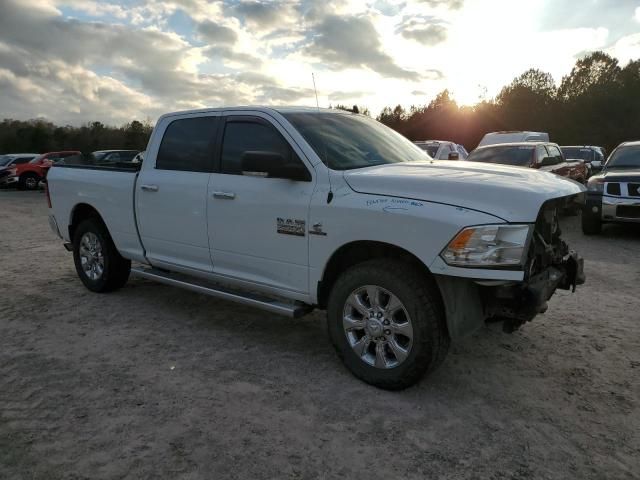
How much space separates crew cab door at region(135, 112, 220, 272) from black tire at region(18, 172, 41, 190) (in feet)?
73.0

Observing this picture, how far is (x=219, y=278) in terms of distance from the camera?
4461mm

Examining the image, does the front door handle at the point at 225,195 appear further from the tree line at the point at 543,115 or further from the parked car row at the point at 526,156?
the tree line at the point at 543,115

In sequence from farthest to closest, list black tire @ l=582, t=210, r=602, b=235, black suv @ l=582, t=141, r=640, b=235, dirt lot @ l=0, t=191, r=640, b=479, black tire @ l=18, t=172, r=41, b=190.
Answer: black tire @ l=18, t=172, r=41, b=190 < black tire @ l=582, t=210, r=602, b=235 < black suv @ l=582, t=141, r=640, b=235 < dirt lot @ l=0, t=191, r=640, b=479

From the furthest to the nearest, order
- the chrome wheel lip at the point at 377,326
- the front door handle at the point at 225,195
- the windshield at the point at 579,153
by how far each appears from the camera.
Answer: the windshield at the point at 579,153 → the front door handle at the point at 225,195 → the chrome wheel lip at the point at 377,326

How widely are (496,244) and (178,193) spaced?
284 centimetres

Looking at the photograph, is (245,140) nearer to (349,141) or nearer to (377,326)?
(349,141)

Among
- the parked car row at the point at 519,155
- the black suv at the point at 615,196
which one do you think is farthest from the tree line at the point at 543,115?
the black suv at the point at 615,196

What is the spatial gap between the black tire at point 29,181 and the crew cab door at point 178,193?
22235mm

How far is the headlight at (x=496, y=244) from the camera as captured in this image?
295cm

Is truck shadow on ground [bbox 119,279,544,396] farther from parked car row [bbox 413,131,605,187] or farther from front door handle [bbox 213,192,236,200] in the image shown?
parked car row [bbox 413,131,605,187]

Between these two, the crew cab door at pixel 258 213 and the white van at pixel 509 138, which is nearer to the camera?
the crew cab door at pixel 258 213

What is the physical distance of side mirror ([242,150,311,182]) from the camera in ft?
11.7

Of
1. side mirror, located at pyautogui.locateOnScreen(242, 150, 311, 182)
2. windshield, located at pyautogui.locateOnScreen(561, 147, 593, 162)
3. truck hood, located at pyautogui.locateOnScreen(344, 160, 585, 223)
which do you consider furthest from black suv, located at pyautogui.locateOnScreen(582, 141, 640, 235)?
windshield, located at pyautogui.locateOnScreen(561, 147, 593, 162)

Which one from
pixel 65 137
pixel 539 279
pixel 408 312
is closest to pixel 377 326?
pixel 408 312
